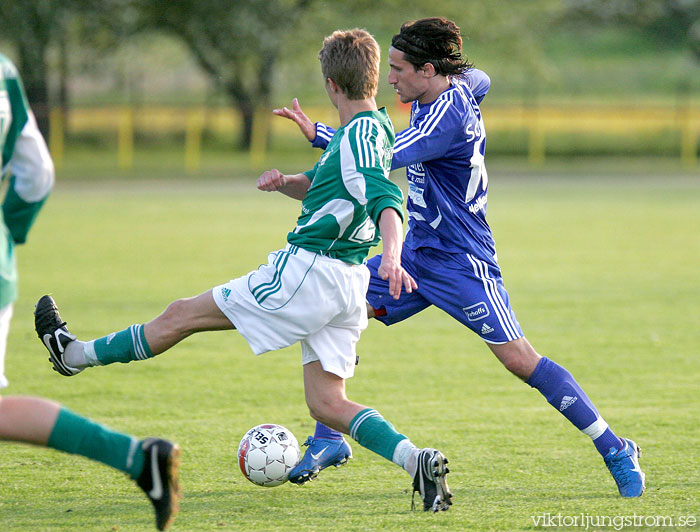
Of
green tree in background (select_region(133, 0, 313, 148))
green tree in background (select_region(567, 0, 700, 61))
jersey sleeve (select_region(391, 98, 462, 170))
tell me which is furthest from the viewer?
green tree in background (select_region(567, 0, 700, 61))

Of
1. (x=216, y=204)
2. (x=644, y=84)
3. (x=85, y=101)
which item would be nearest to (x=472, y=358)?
(x=216, y=204)

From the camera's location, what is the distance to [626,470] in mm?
4340

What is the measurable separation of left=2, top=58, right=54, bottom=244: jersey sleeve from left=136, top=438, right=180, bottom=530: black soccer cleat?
863 mm

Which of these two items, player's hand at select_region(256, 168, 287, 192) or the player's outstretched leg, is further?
player's hand at select_region(256, 168, 287, 192)

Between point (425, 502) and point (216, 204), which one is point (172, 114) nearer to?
point (216, 204)

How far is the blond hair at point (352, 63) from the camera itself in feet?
12.9

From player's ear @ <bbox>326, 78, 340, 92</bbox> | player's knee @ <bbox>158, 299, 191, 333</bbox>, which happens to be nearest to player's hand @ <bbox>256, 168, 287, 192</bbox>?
player's ear @ <bbox>326, 78, 340, 92</bbox>

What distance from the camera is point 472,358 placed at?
289 inches

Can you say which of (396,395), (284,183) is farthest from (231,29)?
(284,183)

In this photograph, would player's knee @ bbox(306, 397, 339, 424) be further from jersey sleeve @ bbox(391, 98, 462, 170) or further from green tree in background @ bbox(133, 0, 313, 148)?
green tree in background @ bbox(133, 0, 313, 148)

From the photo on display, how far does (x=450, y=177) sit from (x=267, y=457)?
1524 mm

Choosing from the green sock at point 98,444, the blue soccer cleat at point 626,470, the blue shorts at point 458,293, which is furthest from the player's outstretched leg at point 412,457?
the green sock at point 98,444

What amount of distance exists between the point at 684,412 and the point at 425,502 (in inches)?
97.2

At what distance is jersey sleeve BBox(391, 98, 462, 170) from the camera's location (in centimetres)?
427
